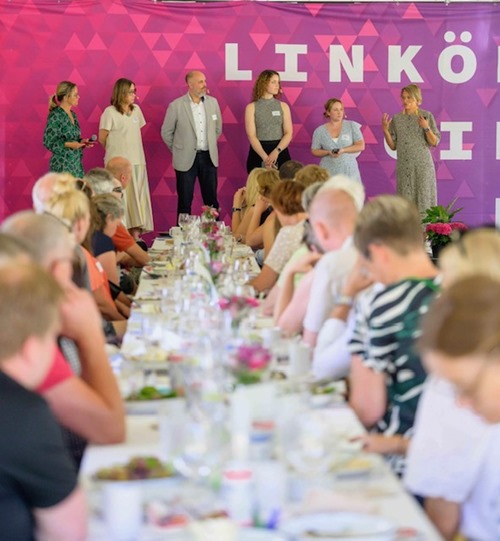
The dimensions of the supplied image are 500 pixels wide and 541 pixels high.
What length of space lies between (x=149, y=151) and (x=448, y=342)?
10757 mm

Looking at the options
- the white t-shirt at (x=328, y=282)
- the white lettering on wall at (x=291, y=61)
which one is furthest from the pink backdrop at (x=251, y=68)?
the white t-shirt at (x=328, y=282)

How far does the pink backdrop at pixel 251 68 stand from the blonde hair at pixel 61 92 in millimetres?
1038

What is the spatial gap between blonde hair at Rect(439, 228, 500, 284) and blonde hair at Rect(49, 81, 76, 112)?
872 cm

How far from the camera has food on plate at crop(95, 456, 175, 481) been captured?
242 centimetres

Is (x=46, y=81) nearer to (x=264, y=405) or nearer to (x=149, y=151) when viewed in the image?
(x=149, y=151)

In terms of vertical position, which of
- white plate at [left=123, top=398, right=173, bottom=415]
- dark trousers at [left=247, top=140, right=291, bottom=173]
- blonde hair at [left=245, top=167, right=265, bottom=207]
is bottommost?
white plate at [left=123, top=398, right=173, bottom=415]

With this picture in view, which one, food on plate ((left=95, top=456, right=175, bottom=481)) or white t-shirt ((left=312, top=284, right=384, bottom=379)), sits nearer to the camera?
food on plate ((left=95, top=456, right=175, bottom=481))

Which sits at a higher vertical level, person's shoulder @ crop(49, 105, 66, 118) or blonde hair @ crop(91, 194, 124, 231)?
person's shoulder @ crop(49, 105, 66, 118)

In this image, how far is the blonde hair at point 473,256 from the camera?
2.62 metres

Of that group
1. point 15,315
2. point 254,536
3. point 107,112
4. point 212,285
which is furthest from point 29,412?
point 107,112

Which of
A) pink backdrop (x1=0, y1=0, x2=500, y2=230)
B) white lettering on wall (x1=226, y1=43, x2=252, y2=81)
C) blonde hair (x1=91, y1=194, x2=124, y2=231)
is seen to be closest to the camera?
blonde hair (x1=91, y1=194, x2=124, y2=231)

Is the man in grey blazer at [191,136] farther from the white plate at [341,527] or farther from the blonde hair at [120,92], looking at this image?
the white plate at [341,527]

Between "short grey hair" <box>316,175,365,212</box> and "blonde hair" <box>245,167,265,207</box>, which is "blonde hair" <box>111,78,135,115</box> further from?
"short grey hair" <box>316,175,365,212</box>

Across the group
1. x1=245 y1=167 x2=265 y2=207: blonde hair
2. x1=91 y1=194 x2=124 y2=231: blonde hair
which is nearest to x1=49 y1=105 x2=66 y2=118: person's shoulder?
x1=245 y1=167 x2=265 y2=207: blonde hair
